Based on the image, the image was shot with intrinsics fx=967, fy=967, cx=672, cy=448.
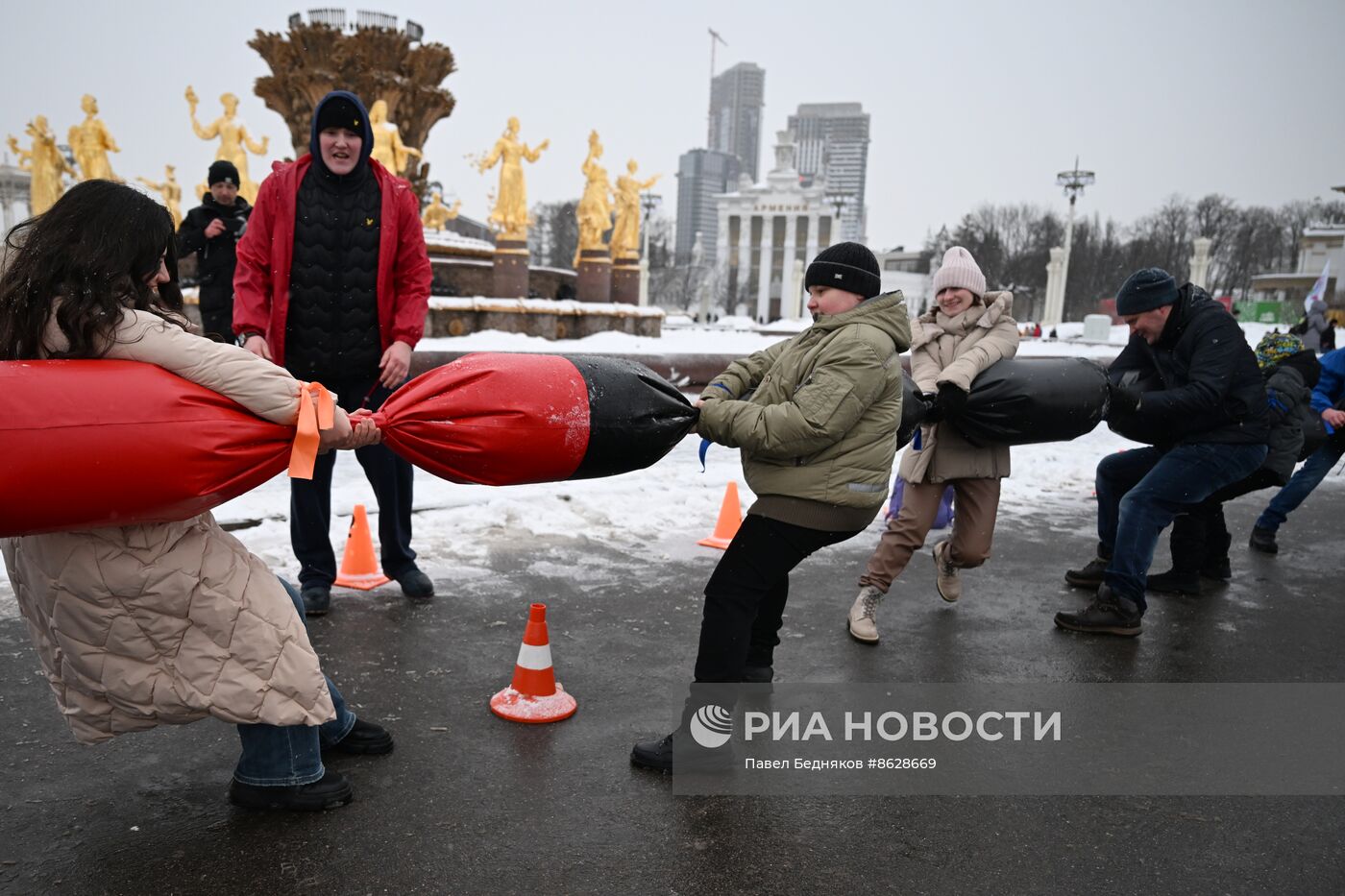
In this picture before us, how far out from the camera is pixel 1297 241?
75125 mm

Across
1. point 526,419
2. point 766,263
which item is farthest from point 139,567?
point 766,263

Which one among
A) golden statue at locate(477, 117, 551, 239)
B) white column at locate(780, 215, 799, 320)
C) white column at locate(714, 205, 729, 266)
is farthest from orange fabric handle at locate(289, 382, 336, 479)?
white column at locate(714, 205, 729, 266)

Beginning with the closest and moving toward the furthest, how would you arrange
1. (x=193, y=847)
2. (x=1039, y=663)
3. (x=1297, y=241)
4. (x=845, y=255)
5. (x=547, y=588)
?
(x=193, y=847)
(x=845, y=255)
(x=1039, y=663)
(x=547, y=588)
(x=1297, y=241)

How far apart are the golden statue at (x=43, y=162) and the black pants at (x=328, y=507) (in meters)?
19.6

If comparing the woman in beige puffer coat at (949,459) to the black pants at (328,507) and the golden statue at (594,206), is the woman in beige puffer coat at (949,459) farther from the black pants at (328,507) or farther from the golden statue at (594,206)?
the golden statue at (594,206)

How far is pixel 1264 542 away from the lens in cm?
701

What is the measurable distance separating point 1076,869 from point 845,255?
203 centimetres

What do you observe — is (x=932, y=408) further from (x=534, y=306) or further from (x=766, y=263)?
(x=766, y=263)

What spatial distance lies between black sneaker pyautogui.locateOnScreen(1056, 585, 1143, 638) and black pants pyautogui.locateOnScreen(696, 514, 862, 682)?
229 centimetres

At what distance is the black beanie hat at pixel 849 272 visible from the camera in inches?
129

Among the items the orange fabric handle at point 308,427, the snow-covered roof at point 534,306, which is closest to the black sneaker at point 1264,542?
the orange fabric handle at point 308,427

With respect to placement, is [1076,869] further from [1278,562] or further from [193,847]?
[1278,562]

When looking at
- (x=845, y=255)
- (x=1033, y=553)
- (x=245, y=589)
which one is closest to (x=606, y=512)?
(x=1033, y=553)

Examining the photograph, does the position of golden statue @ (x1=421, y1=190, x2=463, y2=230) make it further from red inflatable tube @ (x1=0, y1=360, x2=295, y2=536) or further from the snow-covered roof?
→ red inflatable tube @ (x1=0, y1=360, x2=295, y2=536)
